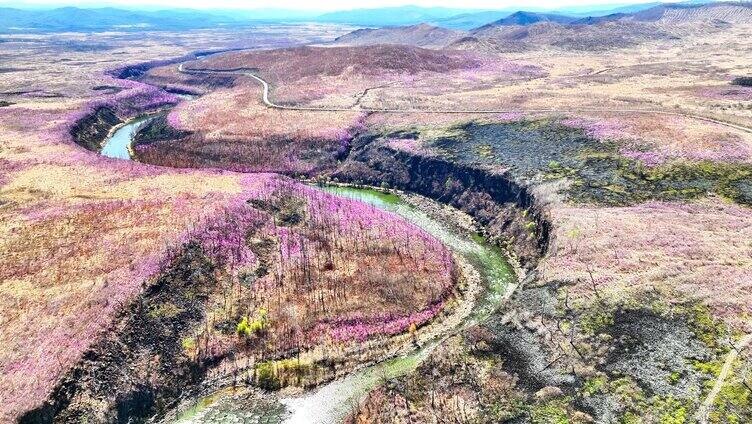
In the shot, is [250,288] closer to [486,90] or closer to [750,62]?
[486,90]

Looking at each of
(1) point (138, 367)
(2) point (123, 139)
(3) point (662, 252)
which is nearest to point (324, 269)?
(1) point (138, 367)

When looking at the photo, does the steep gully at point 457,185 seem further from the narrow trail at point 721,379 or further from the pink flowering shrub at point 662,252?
the narrow trail at point 721,379

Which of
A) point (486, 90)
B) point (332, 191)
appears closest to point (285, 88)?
point (486, 90)

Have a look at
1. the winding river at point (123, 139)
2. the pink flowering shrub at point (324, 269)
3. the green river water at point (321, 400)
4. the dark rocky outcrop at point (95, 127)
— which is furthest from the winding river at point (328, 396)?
the dark rocky outcrop at point (95, 127)

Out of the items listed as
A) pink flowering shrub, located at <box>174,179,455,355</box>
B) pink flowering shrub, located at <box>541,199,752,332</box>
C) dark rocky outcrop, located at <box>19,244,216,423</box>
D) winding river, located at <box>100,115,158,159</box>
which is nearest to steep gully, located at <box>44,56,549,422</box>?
dark rocky outcrop, located at <box>19,244,216,423</box>

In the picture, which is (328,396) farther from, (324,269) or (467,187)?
(467,187)

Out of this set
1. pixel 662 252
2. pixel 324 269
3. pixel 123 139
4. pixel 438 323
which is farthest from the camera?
pixel 123 139

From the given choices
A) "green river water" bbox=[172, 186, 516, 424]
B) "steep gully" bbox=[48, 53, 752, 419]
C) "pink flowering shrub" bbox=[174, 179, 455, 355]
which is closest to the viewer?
"green river water" bbox=[172, 186, 516, 424]

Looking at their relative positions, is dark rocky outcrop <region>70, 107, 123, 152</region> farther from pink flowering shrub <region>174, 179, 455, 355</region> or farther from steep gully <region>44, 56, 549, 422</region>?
pink flowering shrub <region>174, 179, 455, 355</region>

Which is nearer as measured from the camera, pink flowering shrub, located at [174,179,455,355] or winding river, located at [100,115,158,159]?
pink flowering shrub, located at [174,179,455,355]
